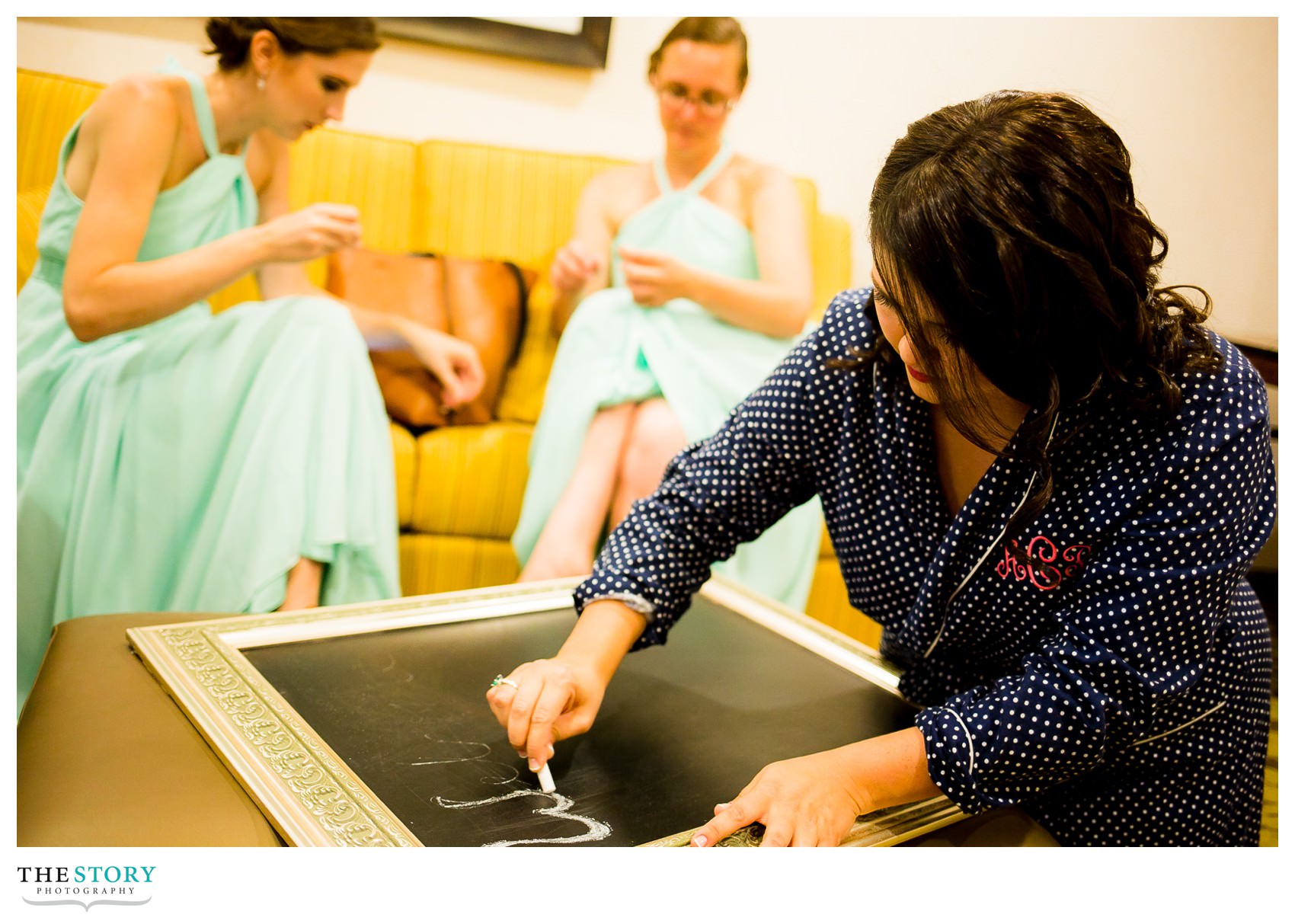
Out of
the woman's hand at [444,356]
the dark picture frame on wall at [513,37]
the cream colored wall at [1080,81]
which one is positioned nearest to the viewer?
the cream colored wall at [1080,81]

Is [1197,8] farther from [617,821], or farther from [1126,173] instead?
[617,821]

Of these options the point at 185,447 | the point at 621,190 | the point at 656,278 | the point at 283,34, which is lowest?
the point at 185,447

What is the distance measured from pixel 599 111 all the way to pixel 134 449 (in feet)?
3.45

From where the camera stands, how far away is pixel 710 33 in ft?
5.74

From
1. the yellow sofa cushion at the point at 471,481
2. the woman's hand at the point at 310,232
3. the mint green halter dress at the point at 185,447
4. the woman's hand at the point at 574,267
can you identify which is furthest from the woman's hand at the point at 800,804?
the woman's hand at the point at 574,267

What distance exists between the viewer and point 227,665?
87cm

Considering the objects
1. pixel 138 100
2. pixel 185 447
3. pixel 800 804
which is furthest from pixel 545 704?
pixel 138 100

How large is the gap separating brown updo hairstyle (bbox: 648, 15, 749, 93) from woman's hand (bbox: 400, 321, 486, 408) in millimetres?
620

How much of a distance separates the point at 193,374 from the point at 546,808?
2.88 ft

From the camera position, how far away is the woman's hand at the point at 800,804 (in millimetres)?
701

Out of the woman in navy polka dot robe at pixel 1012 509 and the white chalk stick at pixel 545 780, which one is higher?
the woman in navy polka dot robe at pixel 1012 509

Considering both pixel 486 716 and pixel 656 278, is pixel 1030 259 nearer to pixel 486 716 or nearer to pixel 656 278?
pixel 486 716

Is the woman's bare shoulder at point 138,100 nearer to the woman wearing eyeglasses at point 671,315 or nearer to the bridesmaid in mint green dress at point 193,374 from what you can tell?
the bridesmaid in mint green dress at point 193,374
